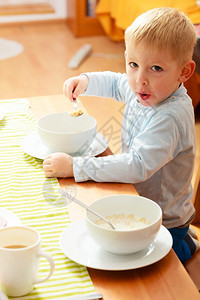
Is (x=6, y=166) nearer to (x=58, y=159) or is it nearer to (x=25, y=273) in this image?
(x=58, y=159)

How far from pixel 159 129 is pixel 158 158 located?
0.07 meters

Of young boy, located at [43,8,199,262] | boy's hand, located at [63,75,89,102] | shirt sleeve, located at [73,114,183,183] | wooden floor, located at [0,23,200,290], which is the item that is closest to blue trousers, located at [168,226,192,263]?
young boy, located at [43,8,199,262]

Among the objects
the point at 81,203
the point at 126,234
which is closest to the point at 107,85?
the point at 81,203

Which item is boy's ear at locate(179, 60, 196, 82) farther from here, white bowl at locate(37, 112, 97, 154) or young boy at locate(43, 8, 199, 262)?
white bowl at locate(37, 112, 97, 154)

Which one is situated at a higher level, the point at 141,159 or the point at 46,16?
the point at 141,159

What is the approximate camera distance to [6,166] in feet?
3.94

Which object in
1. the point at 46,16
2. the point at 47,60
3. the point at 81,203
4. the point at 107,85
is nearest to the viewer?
the point at 81,203

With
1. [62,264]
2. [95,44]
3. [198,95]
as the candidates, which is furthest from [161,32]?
[95,44]

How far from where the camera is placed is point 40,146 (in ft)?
4.20

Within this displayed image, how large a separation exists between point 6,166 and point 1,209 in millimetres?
221

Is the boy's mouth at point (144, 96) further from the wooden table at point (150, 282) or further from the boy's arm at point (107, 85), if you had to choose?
the wooden table at point (150, 282)

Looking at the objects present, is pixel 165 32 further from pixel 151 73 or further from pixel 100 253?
pixel 100 253

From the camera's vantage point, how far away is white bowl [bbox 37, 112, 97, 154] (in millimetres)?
1214

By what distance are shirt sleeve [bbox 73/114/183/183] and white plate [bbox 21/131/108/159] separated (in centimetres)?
10
